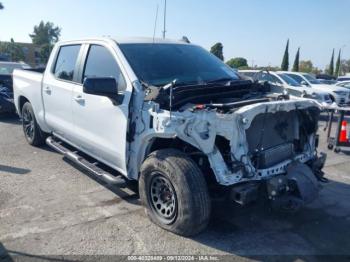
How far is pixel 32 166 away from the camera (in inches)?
239

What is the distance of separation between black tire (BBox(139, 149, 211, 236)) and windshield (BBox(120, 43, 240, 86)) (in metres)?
0.95

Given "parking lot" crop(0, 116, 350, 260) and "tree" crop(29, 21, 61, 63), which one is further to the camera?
"tree" crop(29, 21, 61, 63)

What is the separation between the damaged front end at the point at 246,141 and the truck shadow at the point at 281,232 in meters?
0.44

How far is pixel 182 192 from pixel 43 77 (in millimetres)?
3808

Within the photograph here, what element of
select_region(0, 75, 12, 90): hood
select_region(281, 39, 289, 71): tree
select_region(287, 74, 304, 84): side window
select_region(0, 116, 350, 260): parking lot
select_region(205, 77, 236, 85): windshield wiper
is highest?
select_region(281, 39, 289, 71): tree

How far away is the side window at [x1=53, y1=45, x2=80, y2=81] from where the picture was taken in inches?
208

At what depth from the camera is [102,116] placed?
4.39m

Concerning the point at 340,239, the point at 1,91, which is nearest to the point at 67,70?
the point at 340,239

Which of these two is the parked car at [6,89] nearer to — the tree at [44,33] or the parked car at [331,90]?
the parked car at [331,90]

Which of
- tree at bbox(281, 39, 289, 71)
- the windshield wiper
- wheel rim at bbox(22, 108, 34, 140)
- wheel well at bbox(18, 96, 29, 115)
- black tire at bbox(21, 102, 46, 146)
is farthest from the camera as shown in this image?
tree at bbox(281, 39, 289, 71)

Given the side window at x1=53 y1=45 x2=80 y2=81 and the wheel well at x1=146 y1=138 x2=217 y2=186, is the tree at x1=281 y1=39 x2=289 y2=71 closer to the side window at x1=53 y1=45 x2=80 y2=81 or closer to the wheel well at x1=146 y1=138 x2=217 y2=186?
the side window at x1=53 y1=45 x2=80 y2=81

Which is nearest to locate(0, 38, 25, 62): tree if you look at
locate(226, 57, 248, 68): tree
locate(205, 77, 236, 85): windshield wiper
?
locate(226, 57, 248, 68): tree

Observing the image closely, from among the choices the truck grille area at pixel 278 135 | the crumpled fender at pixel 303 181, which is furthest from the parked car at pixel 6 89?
the crumpled fender at pixel 303 181

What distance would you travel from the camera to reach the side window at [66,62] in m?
5.28
